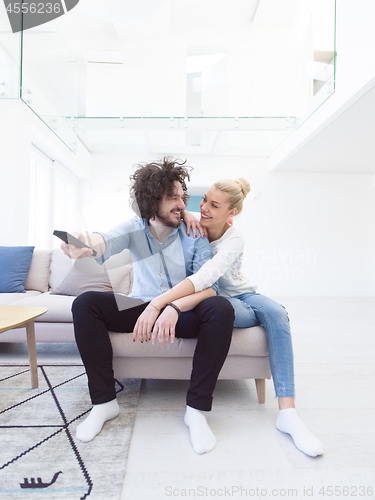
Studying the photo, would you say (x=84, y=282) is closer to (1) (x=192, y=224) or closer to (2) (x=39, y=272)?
(2) (x=39, y=272)

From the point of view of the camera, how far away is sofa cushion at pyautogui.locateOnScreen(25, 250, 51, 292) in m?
2.61

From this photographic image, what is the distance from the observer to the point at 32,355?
5.14ft

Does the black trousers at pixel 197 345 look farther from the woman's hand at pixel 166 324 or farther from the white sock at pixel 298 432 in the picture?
the white sock at pixel 298 432

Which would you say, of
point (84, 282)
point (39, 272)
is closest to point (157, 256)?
point (84, 282)

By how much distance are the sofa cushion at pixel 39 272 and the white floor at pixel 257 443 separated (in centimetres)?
67

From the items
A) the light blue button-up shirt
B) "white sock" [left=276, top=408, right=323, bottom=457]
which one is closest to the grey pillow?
the light blue button-up shirt

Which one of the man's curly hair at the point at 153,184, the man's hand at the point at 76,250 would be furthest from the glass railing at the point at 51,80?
the man's hand at the point at 76,250

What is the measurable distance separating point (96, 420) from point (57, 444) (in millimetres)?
149

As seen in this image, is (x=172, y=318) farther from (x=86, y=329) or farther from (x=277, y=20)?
(x=277, y=20)

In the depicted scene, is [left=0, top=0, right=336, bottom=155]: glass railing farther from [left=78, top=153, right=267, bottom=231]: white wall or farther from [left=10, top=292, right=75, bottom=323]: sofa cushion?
[left=10, top=292, right=75, bottom=323]: sofa cushion

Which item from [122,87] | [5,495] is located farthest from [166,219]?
[122,87]

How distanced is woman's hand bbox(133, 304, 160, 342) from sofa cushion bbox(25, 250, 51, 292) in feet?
5.54

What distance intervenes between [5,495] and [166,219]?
1.12 metres

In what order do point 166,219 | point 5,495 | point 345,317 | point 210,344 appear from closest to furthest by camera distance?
1. point 5,495
2. point 210,344
3. point 166,219
4. point 345,317
